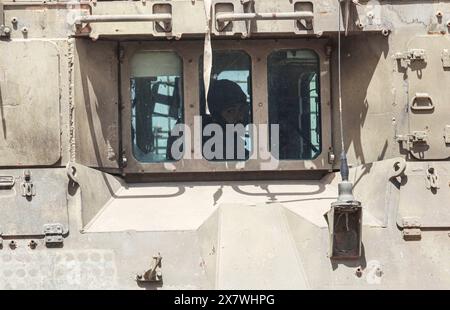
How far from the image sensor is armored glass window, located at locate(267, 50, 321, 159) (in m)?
9.52

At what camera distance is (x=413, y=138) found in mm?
8938

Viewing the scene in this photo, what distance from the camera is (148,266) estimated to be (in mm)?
8258

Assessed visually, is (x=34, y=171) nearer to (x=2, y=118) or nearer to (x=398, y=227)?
(x=2, y=118)

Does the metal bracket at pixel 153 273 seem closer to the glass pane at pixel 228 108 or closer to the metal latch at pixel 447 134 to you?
the glass pane at pixel 228 108

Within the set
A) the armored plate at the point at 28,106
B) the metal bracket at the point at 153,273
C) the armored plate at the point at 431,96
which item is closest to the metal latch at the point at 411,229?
the armored plate at the point at 431,96

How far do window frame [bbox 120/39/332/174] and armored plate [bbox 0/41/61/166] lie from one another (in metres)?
0.77

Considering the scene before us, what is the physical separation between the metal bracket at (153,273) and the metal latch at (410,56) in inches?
98.6

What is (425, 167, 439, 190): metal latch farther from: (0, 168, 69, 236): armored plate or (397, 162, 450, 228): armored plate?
(0, 168, 69, 236): armored plate

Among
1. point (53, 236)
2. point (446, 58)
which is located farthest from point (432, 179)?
point (53, 236)

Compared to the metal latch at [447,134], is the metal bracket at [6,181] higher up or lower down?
lower down

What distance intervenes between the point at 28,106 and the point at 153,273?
171 cm

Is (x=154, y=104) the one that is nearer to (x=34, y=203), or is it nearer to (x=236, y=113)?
(x=236, y=113)

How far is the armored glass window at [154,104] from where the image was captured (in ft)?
31.1

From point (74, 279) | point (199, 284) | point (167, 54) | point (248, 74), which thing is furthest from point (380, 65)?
point (74, 279)
